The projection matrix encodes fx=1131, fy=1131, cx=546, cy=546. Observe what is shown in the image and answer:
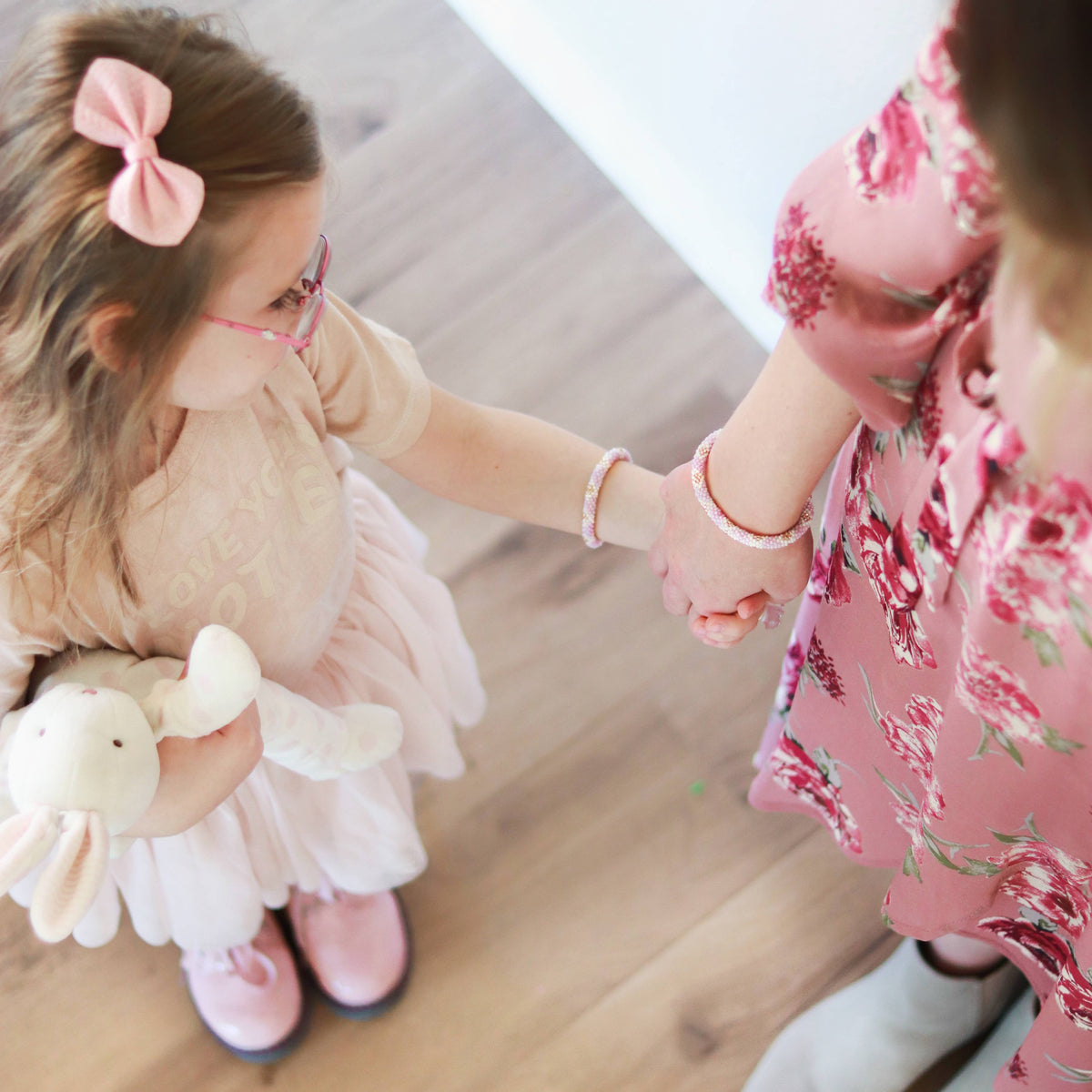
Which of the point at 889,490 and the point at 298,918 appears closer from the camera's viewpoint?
the point at 889,490

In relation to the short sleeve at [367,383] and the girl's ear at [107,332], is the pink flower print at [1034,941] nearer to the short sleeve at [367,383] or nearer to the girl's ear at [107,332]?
the short sleeve at [367,383]

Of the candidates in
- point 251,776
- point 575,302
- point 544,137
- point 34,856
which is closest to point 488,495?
point 251,776

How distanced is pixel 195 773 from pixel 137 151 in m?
0.40

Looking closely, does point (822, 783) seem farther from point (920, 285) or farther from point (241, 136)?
point (241, 136)

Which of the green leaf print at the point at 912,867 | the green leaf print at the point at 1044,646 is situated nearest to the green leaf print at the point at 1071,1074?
the green leaf print at the point at 912,867

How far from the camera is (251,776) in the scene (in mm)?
930

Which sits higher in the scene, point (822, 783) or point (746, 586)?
point (746, 586)

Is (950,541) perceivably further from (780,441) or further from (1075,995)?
(1075,995)

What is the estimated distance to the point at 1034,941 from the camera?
0.82 meters

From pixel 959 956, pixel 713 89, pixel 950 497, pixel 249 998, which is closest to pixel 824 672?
pixel 950 497

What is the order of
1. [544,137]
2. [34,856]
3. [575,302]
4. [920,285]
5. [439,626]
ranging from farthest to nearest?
[544,137], [575,302], [439,626], [34,856], [920,285]

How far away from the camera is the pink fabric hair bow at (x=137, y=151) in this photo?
22.2 inches

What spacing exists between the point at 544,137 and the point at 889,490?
3.64 ft

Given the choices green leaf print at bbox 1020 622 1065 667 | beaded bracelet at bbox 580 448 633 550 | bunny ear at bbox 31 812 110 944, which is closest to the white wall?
beaded bracelet at bbox 580 448 633 550
